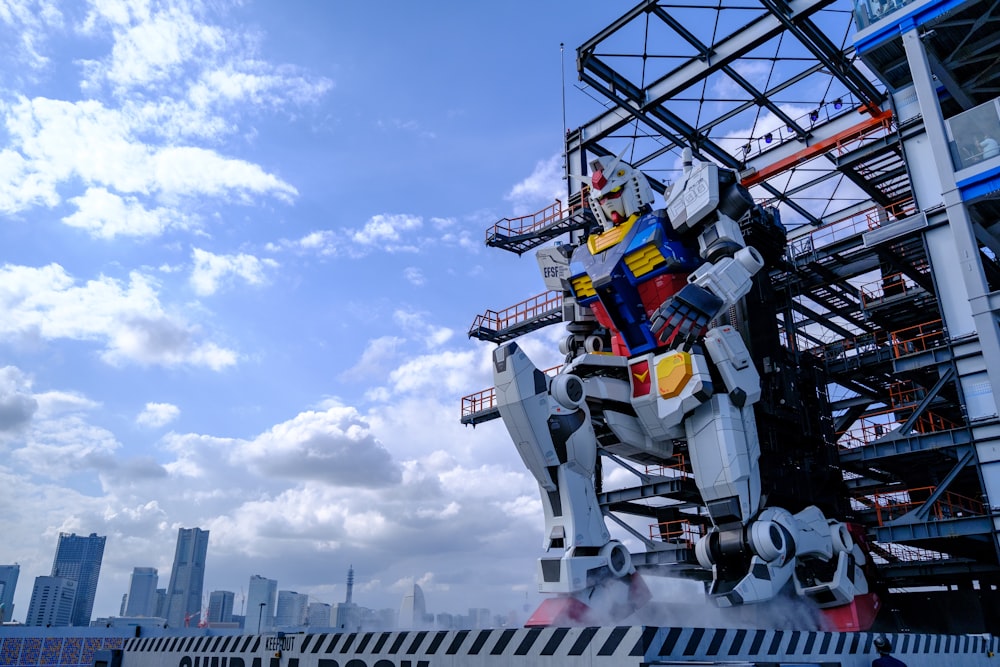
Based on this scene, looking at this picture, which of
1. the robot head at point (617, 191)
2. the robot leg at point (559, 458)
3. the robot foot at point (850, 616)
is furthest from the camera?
the robot head at point (617, 191)

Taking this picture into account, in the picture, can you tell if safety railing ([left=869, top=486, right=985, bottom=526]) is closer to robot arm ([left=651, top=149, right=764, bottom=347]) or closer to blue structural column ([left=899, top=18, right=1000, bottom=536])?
blue structural column ([left=899, top=18, right=1000, bottom=536])

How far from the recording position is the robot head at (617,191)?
14195 mm

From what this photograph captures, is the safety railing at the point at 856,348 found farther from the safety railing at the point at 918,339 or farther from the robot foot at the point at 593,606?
the robot foot at the point at 593,606

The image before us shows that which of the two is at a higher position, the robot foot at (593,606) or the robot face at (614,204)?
the robot face at (614,204)

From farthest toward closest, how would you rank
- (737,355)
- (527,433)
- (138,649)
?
1. (737,355)
2. (527,433)
3. (138,649)

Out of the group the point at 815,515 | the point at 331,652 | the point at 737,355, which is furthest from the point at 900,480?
the point at 331,652

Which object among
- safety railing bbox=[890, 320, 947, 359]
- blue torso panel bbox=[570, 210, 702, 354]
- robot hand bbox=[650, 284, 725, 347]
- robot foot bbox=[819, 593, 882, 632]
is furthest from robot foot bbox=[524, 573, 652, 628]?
safety railing bbox=[890, 320, 947, 359]

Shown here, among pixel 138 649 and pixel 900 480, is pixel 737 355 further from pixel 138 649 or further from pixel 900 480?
pixel 138 649

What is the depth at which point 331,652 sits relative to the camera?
23.2 feet

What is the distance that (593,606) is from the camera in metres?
11.0

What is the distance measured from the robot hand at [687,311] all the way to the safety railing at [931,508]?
17.7 ft

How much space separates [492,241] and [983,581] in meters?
14.9

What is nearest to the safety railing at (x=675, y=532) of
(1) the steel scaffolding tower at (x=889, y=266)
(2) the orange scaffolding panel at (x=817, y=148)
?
(1) the steel scaffolding tower at (x=889, y=266)

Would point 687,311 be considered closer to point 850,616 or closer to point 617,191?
point 617,191
